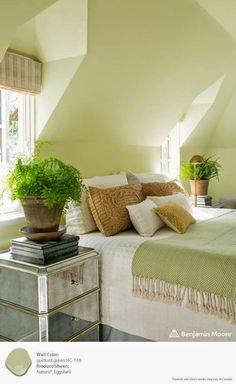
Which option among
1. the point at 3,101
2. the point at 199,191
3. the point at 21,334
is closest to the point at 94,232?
the point at 21,334

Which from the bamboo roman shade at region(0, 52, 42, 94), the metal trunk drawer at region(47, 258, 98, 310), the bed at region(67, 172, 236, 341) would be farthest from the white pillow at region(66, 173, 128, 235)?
the bamboo roman shade at region(0, 52, 42, 94)

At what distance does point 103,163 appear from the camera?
9.32ft

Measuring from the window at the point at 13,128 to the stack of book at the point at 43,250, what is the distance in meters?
0.55

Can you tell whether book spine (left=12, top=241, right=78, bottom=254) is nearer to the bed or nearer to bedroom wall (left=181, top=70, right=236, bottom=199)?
the bed

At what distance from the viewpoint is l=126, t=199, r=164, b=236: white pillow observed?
82.1 inches

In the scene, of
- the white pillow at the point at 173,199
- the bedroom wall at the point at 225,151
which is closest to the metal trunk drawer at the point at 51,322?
Answer: the white pillow at the point at 173,199

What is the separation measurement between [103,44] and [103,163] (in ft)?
3.12

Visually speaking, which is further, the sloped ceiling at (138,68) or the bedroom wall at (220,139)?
the bedroom wall at (220,139)

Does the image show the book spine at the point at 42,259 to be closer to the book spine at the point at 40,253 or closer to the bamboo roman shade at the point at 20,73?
the book spine at the point at 40,253

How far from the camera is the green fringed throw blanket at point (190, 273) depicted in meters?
1.54

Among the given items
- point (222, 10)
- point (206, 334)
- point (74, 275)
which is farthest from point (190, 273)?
point (222, 10)

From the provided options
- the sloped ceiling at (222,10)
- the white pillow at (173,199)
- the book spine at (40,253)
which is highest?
→ the sloped ceiling at (222,10)

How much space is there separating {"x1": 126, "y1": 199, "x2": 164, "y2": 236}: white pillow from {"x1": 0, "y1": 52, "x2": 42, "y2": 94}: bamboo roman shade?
3.06ft
